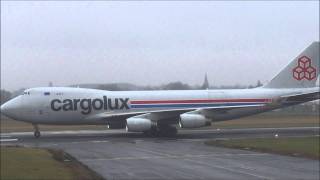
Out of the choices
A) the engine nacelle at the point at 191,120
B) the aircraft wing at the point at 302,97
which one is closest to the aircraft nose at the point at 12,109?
the engine nacelle at the point at 191,120

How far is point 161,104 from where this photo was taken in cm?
3912

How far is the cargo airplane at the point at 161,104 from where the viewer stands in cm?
3678

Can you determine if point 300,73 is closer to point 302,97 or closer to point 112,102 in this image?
point 302,97

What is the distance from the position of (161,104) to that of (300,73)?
10.8 meters

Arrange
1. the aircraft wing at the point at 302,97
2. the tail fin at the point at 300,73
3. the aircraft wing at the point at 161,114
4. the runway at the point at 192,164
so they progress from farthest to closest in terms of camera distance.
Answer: the tail fin at the point at 300,73 < the aircraft wing at the point at 302,97 < the aircraft wing at the point at 161,114 < the runway at the point at 192,164

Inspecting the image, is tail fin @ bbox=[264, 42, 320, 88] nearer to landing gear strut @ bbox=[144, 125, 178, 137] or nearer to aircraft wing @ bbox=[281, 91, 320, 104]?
aircraft wing @ bbox=[281, 91, 320, 104]

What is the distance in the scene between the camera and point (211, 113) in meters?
37.3

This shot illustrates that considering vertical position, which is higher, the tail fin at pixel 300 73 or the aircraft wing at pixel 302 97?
the tail fin at pixel 300 73

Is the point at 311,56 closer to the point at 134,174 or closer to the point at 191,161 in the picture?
the point at 191,161

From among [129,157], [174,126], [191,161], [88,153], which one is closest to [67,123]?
[174,126]

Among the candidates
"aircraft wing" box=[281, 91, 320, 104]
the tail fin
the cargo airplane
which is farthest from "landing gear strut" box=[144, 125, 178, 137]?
"aircraft wing" box=[281, 91, 320, 104]

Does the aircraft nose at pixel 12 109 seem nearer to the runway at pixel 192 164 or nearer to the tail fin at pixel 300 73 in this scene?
the runway at pixel 192 164

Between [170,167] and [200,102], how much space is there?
21122 millimetres

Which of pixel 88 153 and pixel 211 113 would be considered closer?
pixel 88 153
